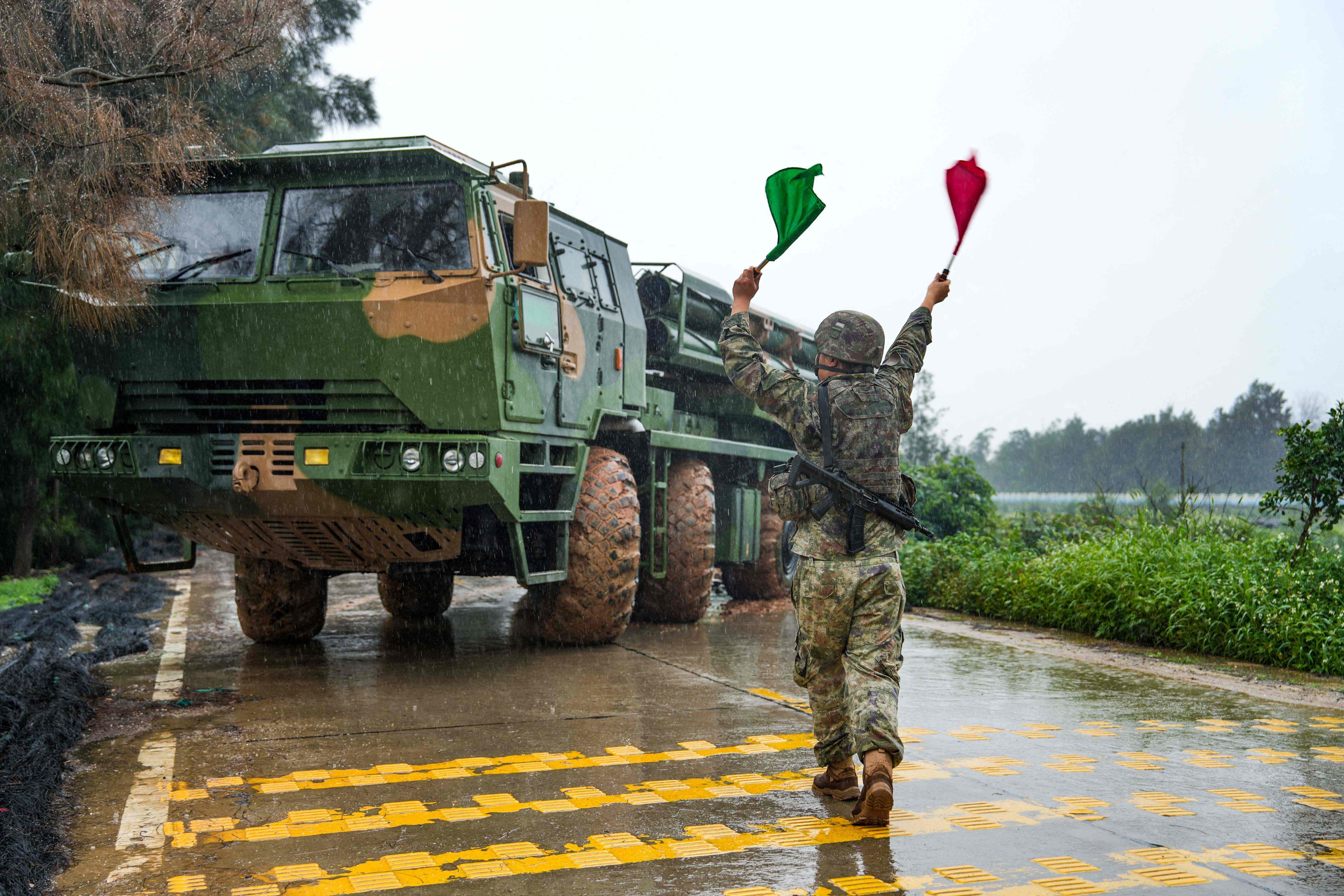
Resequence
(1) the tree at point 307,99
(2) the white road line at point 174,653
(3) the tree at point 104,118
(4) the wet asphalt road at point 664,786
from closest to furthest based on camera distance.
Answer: (4) the wet asphalt road at point 664,786 → (3) the tree at point 104,118 → (2) the white road line at point 174,653 → (1) the tree at point 307,99

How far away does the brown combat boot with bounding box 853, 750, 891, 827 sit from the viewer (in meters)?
3.83

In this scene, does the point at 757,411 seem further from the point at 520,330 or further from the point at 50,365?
the point at 50,365

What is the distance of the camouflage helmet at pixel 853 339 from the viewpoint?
4.43 m

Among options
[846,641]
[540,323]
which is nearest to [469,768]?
[846,641]

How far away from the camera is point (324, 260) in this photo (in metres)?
6.61

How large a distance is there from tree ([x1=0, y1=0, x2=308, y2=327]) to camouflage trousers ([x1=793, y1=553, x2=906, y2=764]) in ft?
13.1

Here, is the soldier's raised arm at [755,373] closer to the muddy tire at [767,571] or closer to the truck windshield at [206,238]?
the truck windshield at [206,238]

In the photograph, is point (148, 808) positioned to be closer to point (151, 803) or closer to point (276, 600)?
point (151, 803)

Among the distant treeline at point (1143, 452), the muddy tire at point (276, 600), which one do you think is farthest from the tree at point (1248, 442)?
the muddy tire at point (276, 600)

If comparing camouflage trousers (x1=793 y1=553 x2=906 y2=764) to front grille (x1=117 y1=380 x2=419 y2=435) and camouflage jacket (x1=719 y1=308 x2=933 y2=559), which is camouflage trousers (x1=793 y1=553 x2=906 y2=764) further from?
front grille (x1=117 y1=380 x2=419 y2=435)

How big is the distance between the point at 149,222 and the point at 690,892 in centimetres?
494

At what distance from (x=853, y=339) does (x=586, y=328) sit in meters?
3.39

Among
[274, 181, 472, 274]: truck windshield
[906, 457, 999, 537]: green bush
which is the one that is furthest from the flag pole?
[906, 457, 999, 537]: green bush

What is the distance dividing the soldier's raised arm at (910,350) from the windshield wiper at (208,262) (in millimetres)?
3933
